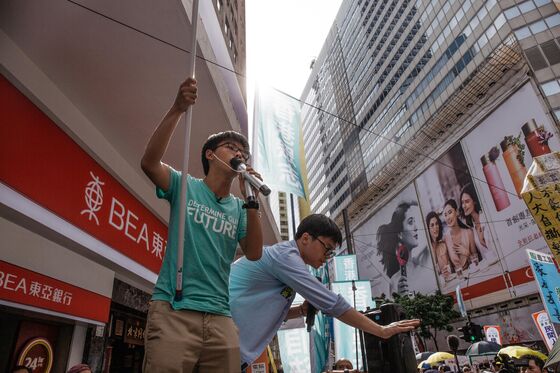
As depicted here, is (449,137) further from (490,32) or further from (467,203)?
(490,32)

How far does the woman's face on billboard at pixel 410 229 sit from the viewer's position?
121ft

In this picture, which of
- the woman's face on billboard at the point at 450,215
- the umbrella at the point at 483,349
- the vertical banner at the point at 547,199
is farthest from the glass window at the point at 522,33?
the vertical banner at the point at 547,199

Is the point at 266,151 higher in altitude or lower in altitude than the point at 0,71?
higher

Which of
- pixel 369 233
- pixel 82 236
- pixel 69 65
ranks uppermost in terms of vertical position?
pixel 369 233

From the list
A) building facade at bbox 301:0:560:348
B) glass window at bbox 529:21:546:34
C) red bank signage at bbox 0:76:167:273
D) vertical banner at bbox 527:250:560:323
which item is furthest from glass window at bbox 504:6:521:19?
A: red bank signage at bbox 0:76:167:273

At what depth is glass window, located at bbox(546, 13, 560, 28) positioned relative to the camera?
25.4 m

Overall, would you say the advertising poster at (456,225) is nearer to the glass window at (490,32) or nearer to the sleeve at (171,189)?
the glass window at (490,32)

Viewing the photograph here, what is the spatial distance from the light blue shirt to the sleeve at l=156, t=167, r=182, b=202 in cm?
71

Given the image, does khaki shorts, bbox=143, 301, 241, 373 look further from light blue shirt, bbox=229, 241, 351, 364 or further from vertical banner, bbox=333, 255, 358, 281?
vertical banner, bbox=333, 255, 358, 281

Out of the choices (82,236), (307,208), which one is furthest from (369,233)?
(82,236)

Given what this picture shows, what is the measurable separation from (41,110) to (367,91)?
52.5m

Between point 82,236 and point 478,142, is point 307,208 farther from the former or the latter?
point 478,142

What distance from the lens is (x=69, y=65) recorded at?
3.52m

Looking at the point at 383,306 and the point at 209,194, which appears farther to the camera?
the point at 383,306
